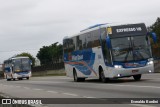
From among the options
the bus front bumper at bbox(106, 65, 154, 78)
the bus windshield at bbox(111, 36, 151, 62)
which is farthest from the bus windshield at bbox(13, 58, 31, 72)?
the bus windshield at bbox(111, 36, 151, 62)

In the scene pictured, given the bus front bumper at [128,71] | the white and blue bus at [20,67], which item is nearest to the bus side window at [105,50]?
the bus front bumper at [128,71]

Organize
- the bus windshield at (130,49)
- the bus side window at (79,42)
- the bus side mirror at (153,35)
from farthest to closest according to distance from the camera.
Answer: the bus side window at (79,42)
the bus windshield at (130,49)
the bus side mirror at (153,35)

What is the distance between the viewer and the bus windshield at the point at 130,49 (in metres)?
24.9

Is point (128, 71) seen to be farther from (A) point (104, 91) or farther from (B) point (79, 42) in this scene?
(B) point (79, 42)

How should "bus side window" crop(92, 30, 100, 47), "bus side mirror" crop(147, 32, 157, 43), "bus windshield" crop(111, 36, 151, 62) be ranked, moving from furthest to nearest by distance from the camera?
"bus side window" crop(92, 30, 100, 47), "bus windshield" crop(111, 36, 151, 62), "bus side mirror" crop(147, 32, 157, 43)

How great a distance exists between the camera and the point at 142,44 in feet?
82.2


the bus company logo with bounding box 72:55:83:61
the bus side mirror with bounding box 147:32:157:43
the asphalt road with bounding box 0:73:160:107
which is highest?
the bus side mirror with bounding box 147:32:157:43

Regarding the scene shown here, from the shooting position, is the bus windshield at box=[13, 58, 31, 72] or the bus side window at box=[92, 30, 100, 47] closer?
the bus side window at box=[92, 30, 100, 47]

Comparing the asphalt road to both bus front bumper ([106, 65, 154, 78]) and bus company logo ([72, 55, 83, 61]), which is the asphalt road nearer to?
bus front bumper ([106, 65, 154, 78])

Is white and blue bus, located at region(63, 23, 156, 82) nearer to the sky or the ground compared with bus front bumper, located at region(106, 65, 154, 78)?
nearer to the sky

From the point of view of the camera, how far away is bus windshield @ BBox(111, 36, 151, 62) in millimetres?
24891

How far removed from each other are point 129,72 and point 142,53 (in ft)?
4.12

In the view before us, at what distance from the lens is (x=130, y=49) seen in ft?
81.5

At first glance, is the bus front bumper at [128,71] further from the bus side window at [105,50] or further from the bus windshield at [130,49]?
the bus side window at [105,50]
